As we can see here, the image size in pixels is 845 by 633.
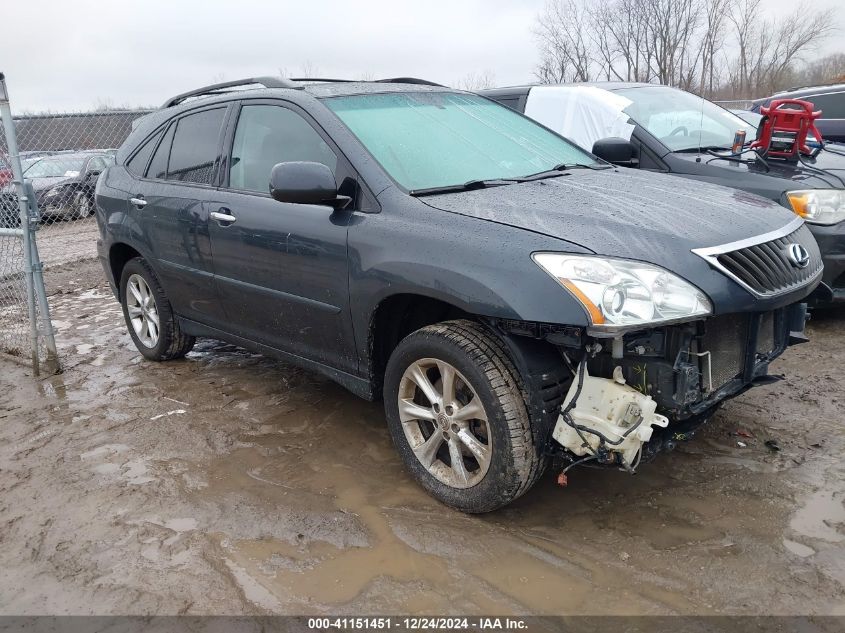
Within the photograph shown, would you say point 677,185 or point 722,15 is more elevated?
point 722,15

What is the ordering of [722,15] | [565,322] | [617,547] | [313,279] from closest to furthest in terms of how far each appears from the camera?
[565,322]
[617,547]
[313,279]
[722,15]

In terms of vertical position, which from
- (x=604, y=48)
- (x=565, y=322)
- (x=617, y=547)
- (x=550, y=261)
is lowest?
(x=617, y=547)

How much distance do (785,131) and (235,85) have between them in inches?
148

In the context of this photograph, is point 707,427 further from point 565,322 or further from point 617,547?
point 565,322

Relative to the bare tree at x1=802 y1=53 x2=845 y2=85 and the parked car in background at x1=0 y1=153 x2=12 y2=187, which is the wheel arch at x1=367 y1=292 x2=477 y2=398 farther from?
the bare tree at x1=802 y1=53 x2=845 y2=85

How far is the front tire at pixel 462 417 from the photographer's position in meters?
2.65

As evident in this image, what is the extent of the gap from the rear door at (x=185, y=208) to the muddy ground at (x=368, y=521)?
741 millimetres

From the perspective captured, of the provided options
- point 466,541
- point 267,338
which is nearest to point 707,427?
point 466,541

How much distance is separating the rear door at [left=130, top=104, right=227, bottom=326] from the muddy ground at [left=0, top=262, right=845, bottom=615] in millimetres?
741

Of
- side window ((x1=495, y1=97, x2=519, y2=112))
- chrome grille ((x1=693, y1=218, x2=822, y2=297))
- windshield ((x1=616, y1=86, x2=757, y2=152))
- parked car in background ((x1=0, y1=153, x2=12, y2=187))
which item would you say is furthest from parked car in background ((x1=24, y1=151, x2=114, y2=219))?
chrome grille ((x1=693, y1=218, x2=822, y2=297))

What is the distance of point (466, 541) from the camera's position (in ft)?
9.05

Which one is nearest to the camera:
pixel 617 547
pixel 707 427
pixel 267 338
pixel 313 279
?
pixel 617 547

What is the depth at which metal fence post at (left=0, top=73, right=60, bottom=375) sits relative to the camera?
453 cm

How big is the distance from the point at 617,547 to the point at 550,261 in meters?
1.12
